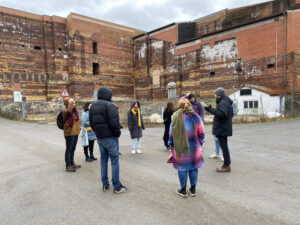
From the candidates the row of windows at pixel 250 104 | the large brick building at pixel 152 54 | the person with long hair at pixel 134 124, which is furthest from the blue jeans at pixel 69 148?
the large brick building at pixel 152 54

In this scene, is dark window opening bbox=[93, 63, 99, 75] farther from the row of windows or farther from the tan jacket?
the tan jacket

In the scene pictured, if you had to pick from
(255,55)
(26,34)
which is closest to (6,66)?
(26,34)

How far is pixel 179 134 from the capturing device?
3506mm

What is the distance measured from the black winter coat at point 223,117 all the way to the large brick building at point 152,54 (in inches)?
702

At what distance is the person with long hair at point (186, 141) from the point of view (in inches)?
138

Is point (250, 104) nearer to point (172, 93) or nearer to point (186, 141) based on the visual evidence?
point (172, 93)

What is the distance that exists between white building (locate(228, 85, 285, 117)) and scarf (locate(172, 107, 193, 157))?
13.3 m

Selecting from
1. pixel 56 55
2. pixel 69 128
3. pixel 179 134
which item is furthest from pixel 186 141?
pixel 56 55

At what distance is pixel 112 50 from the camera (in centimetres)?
3334

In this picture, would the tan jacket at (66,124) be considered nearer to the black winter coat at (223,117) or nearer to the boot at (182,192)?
the boot at (182,192)

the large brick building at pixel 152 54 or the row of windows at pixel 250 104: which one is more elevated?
the large brick building at pixel 152 54

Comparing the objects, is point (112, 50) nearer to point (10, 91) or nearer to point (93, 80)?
point (93, 80)

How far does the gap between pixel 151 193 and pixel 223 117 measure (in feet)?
7.79

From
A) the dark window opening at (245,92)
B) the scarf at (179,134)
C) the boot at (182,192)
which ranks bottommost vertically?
the boot at (182,192)
